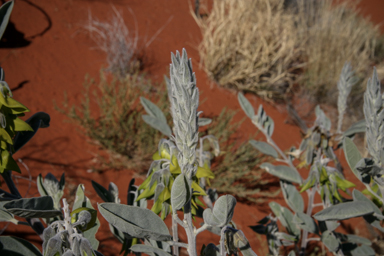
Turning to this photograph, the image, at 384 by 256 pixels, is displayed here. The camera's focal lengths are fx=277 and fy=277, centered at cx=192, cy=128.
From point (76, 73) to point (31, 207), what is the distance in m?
2.90

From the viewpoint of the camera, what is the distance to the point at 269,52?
4270 millimetres

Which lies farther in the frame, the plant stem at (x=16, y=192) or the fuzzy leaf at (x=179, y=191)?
the plant stem at (x=16, y=192)

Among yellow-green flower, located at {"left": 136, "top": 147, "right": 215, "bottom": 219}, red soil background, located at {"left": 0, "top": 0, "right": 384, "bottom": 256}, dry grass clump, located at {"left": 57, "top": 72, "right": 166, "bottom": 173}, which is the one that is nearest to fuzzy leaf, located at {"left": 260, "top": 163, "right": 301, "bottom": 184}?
yellow-green flower, located at {"left": 136, "top": 147, "right": 215, "bottom": 219}

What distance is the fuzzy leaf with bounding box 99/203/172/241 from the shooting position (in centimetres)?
47

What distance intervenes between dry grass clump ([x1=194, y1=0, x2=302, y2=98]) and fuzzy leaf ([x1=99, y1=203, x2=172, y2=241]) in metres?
3.60

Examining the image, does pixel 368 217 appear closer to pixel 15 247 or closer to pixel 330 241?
pixel 330 241

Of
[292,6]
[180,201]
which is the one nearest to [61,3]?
[180,201]

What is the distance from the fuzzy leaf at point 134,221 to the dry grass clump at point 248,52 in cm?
360

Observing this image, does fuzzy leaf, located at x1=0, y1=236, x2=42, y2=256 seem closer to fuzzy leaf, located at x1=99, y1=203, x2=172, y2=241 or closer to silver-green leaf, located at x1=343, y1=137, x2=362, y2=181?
fuzzy leaf, located at x1=99, y1=203, x2=172, y2=241

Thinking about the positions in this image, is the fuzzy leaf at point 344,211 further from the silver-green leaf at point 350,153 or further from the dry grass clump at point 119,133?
the dry grass clump at point 119,133

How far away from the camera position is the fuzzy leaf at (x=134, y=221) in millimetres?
471

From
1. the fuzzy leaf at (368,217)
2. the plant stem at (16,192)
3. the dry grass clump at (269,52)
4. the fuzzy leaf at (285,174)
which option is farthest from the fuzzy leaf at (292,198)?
the dry grass clump at (269,52)

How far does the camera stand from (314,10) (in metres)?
6.14

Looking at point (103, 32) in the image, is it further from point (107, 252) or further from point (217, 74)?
point (107, 252)
